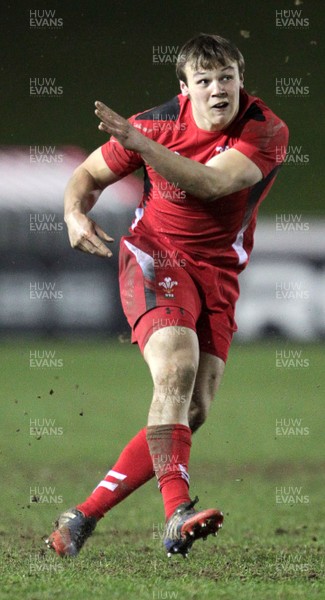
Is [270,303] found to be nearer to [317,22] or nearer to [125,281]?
[317,22]

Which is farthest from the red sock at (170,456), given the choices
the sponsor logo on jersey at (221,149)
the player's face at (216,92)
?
the player's face at (216,92)

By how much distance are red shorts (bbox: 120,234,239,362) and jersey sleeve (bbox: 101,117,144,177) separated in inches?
12.6

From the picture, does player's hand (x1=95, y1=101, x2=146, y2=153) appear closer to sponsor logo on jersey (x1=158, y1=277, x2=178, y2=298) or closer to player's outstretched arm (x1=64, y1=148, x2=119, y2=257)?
player's outstretched arm (x1=64, y1=148, x2=119, y2=257)

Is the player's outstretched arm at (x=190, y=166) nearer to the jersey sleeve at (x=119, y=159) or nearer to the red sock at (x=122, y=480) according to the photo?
the jersey sleeve at (x=119, y=159)

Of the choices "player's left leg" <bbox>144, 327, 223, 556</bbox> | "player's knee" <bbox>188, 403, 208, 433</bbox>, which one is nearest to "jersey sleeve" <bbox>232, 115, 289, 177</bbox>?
"player's left leg" <bbox>144, 327, 223, 556</bbox>

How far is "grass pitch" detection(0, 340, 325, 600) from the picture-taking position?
13.3ft

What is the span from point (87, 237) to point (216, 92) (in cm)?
86

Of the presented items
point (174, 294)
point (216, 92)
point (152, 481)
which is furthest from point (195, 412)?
point (152, 481)

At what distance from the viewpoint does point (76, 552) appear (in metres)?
4.58

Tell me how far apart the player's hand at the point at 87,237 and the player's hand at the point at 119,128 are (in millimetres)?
366

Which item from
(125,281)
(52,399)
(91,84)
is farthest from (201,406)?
(91,84)

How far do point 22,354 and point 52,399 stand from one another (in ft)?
9.04

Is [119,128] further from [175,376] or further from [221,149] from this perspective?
[175,376]

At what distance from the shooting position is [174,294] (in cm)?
457
